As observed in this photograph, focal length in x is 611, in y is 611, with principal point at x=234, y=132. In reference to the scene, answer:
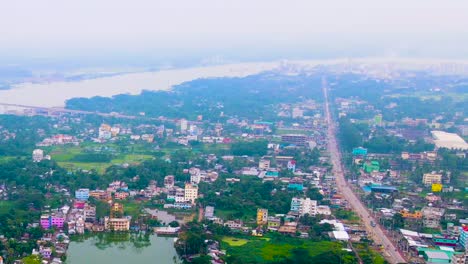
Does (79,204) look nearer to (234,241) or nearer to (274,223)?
(234,241)

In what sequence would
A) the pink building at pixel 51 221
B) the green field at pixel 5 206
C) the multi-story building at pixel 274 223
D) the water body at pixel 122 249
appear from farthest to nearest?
1. the green field at pixel 5 206
2. the multi-story building at pixel 274 223
3. the pink building at pixel 51 221
4. the water body at pixel 122 249

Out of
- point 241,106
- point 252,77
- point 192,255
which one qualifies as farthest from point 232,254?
point 252,77

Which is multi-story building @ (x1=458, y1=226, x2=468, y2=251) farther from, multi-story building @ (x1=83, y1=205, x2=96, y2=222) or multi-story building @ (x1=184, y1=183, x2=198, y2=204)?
multi-story building @ (x1=83, y1=205, x2=96, y2=222)

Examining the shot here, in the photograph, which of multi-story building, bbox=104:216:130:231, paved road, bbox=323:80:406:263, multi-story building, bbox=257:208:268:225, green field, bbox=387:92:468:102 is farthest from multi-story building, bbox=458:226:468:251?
green field, bbox=387:92:468:102

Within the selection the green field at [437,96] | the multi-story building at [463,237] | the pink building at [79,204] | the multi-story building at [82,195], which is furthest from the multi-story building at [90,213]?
the green field at [437,96]

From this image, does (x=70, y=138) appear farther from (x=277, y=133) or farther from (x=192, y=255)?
(x=192, y=255)

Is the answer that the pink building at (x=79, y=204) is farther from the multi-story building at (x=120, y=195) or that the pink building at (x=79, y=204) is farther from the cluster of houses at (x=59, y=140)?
the cluster of houses at (x=59, y=140)
